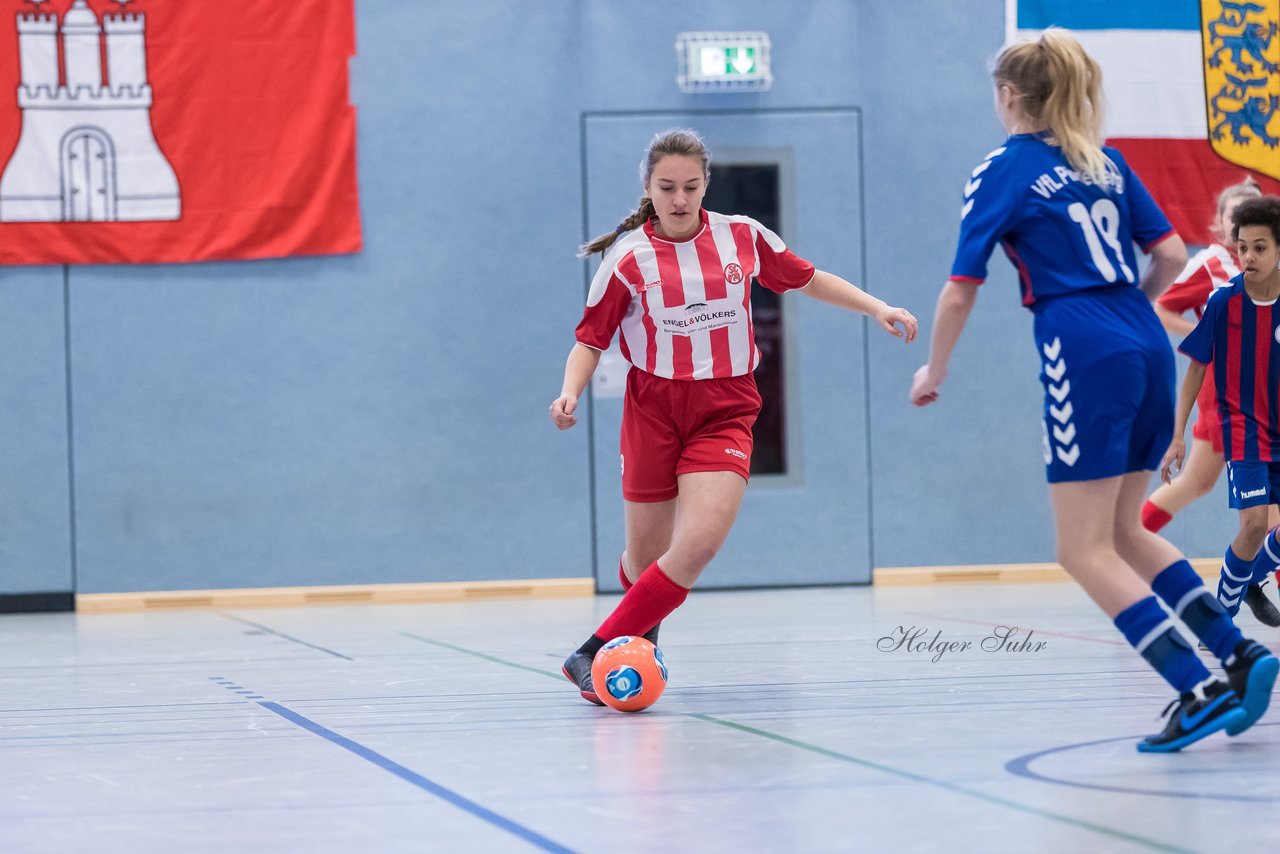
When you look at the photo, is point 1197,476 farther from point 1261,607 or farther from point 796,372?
point 796,372

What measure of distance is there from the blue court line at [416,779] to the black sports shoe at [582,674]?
0.77 metres

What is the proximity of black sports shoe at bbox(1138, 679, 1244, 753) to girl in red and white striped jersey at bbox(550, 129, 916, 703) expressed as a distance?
1.42 meters

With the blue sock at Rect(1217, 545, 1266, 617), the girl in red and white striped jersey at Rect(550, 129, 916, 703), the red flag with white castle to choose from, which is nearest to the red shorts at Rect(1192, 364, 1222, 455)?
the blue sock at Rect(1217, 545, 1266, 617)

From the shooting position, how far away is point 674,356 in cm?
466

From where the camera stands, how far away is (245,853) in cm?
267

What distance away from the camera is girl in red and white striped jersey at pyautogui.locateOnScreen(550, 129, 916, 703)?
4.53 metres

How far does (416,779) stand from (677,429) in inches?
63.2

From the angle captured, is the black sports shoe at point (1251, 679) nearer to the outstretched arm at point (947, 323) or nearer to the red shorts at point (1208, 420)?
the outstretched arm at point (947, 323)

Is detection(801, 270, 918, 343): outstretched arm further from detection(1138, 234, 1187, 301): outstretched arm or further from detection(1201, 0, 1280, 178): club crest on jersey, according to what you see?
detection(1201, 0, 1280, 178): club crest on jersey

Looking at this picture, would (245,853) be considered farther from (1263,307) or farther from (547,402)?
(547,402)

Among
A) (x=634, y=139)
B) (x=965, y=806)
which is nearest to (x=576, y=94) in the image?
(x=634, y=139)

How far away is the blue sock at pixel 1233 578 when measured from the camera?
19.1 feet

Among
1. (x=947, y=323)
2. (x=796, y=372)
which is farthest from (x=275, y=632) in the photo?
(x=947, y=323)

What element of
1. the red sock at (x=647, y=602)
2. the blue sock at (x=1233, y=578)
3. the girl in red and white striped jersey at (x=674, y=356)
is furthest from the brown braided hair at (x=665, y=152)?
the blue sock at (x=1233, y=578)
